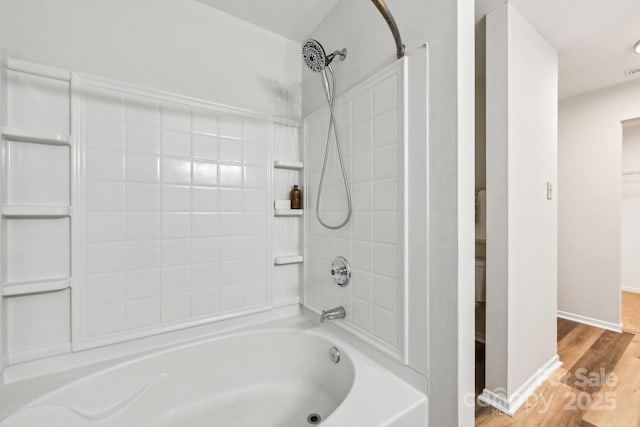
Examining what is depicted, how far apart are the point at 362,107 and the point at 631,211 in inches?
183

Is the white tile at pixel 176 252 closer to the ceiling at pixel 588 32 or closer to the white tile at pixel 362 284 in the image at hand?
the white tile at pixel 362 284

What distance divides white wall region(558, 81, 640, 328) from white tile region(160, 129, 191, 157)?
363 cm

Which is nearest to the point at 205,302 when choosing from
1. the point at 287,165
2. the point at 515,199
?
the point at 287,165

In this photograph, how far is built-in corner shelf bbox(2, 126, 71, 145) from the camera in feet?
3.31

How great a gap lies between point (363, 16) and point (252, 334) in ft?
5.70

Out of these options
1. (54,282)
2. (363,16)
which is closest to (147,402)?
(54,282)

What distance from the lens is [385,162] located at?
1.14 meters

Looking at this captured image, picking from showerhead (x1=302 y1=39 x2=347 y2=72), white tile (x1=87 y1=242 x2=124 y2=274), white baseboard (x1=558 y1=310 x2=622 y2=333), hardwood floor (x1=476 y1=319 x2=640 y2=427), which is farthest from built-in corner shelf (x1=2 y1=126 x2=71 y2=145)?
white baseboard (x1=558 y1=310 x2=622 y2=333)

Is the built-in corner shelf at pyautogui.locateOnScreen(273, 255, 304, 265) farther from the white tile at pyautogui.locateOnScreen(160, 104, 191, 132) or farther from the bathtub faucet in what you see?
the white tile at pyautogui.locateOnScreen(160, 104, 191, 132)

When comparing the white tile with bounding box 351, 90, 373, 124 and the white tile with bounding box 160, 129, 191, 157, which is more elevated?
the white tile with bounding box 351, 90, 373, 124

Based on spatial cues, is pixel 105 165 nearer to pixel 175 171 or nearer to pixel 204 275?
pixel 175 171

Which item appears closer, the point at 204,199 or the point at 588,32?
the point at 204,199

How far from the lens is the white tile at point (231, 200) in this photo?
1498mm

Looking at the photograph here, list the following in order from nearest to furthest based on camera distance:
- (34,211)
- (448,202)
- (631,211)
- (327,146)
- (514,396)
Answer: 1. (448,202)
2. (34,211)
3. (327,146)
4. (514,396)
5. (631,211)
